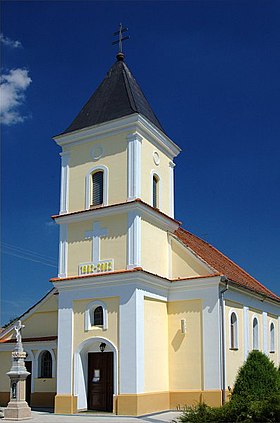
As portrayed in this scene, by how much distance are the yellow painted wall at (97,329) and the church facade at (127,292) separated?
4 cm

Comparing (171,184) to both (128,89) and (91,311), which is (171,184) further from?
(91,311)

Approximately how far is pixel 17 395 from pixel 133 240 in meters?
7.23

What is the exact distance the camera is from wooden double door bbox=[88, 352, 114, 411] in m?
22.0

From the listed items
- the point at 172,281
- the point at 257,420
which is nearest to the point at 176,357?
the point at 172,281

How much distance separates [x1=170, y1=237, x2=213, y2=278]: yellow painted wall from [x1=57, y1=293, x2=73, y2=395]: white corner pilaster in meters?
4.92

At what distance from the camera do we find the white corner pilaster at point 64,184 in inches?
968

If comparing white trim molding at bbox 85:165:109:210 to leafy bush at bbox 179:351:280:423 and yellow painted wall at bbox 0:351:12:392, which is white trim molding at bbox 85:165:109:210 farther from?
leafy bush at bbox 179:351:280:423

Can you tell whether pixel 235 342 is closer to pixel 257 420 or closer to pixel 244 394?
pixel 244 394

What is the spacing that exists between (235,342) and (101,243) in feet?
25.4

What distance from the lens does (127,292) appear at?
2172 cm

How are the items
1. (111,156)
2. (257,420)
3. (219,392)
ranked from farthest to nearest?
(111,156) < (219,392) < (257,420)

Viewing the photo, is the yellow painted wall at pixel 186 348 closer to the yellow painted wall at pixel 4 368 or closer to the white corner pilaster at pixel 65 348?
the white corner pilaster at pixel 65 348

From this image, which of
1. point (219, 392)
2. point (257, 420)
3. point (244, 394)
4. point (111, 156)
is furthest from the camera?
point (111, 156)

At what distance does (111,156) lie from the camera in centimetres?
2381
